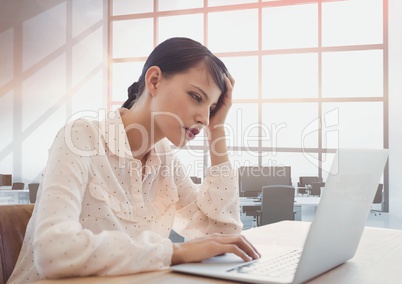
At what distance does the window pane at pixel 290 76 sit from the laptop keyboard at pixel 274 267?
22.6ft

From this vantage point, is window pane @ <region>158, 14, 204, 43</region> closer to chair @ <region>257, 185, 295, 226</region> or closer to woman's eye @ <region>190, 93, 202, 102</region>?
chair @ <region>257, 185, 295, 226</region>

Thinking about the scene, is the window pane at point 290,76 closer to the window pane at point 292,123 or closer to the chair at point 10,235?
the window pane at point 292,123

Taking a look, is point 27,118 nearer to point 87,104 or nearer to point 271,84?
point 87,104

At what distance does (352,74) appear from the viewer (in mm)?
7527

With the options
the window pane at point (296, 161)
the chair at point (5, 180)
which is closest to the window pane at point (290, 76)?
the window pane at point (296, 161)

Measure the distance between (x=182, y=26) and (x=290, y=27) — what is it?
6.29 feet

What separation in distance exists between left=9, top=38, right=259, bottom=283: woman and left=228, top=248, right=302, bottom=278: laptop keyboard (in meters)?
0.05

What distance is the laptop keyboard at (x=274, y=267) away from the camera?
890 millimetres

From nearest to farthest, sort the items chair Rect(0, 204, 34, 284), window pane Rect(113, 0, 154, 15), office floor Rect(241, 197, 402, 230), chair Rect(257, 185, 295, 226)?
1. chair Rect(0, 204, 34, 284)
2. chair Rect(257, 185, 295, 226)
3. office floor Rect(241, 197, 402, 230)
4. window pane Rect(113, 0, 154, 15)

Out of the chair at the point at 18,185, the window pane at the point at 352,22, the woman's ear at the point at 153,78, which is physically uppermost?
the window pane at the point at 352,22

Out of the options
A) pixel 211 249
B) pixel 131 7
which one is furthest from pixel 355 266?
pixel 131 7

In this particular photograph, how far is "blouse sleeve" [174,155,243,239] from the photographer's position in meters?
1.45

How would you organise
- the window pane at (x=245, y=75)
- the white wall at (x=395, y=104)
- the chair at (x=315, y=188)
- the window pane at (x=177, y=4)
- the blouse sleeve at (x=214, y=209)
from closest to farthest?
1. the blouse sleeve at (x=214, y=209)
2. the chair at (x=315, y=188)
3. the white wall at (x=395, y=104)
4. the window pane at (x=245, y=75)
5. the window pane at (x=177, y=4)

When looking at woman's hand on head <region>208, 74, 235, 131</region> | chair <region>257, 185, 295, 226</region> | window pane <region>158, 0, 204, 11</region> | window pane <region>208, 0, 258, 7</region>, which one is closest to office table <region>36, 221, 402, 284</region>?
woman's hand on head <region>208, 74, 235, 131</region>
